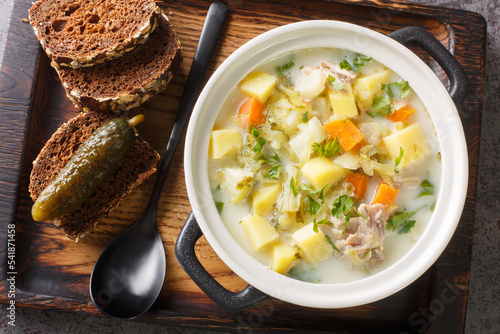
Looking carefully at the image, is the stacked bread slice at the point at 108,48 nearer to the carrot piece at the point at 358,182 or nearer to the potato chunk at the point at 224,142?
the potato chunk at the point at 224,142

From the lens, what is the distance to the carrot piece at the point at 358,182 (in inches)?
82.0

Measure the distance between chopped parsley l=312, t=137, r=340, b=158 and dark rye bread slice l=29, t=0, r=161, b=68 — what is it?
1.15 metres

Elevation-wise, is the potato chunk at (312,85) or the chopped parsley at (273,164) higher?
the potato chunk at (312,85)

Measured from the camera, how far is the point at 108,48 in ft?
7.89

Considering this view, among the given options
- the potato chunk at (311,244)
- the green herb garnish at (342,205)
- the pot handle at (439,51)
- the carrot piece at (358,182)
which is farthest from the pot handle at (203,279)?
the pot handle at (439,51)

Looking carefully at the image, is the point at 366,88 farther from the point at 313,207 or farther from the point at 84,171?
the point at 84,171

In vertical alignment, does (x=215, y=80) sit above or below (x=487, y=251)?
above

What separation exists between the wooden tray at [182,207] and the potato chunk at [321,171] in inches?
32.1

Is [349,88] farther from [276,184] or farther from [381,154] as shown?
[276,184]

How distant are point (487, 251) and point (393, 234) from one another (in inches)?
40.1

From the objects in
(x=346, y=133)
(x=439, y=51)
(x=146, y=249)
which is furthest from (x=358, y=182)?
(x=146, y=249)

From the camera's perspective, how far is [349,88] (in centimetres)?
208

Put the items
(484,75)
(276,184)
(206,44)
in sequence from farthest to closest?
(484,75)
(206,44)
(276,184)

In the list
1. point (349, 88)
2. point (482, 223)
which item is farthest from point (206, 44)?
point (482, 223)
